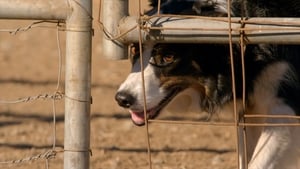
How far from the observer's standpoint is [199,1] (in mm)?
4641

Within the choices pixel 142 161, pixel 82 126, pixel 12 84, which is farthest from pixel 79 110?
pixel 12 84

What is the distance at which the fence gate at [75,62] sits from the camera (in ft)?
12.6

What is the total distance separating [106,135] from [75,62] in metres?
3.43

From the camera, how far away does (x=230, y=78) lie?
478 centimetres

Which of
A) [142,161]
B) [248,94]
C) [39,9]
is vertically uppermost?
[39,9]

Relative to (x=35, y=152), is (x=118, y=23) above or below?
above

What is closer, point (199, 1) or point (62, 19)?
point (62, 19)

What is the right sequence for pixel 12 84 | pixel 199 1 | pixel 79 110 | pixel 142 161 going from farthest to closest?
pixel 12 84, pixel 142 161, pixel 199 1, pixel 79 110

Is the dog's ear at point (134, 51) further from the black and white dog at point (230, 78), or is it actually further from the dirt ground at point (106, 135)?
the dirt ground at point (106, 135)

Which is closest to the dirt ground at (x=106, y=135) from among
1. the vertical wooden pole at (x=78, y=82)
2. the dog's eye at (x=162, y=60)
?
the dog's eye at (x=162, y=60)

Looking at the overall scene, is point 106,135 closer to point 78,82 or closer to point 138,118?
point 138,118

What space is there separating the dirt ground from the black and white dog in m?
0.56

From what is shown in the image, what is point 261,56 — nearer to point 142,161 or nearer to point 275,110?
point 275,110

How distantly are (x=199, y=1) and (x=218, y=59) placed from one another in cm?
31
